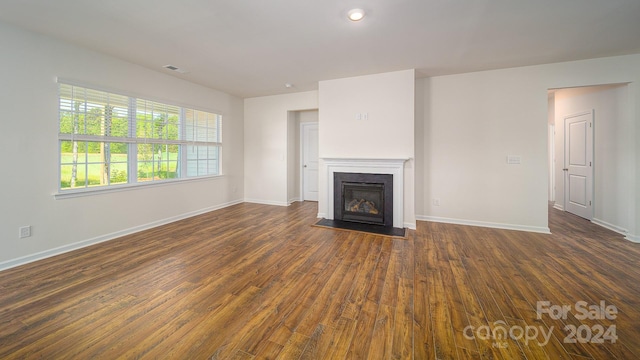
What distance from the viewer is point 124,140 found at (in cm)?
377

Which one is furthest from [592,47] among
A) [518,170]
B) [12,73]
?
[12,73]

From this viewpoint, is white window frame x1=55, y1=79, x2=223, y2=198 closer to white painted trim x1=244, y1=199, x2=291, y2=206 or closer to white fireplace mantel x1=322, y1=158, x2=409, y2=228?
white painted trim x1=244, y1=199, x2=291, y2=206

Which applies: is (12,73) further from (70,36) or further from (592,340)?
(592,340)

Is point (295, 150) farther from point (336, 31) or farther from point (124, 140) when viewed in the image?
point (336, 31)

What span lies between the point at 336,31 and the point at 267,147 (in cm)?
373

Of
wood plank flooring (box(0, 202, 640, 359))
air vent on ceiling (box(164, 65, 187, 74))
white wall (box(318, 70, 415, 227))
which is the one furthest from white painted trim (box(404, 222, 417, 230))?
air vent on ceiling (box(164, 65, 187, 74))

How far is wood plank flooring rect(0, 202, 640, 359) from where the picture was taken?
5.14ft

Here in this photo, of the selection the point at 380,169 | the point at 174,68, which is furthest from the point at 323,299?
the point at 174,68

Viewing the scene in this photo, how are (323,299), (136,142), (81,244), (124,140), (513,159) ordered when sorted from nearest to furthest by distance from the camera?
(323,299) < (81,244) < (124,140) < (136,142) < (513,159)

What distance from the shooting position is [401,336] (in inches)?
65.5

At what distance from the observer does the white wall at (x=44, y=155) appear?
2676mm

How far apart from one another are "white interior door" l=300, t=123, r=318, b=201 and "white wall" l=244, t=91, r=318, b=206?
69cm

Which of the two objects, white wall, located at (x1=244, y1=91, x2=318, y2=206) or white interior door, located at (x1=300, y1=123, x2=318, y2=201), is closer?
white wall, located at (x1=244, y1=91, x2=318, y2=206)

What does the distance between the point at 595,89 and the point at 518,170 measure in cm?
204
